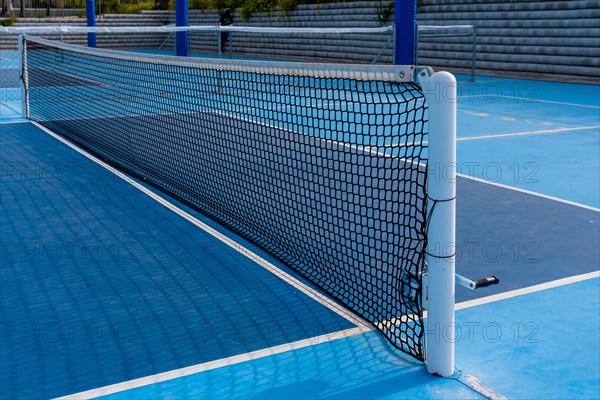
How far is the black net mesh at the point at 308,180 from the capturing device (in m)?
3.84

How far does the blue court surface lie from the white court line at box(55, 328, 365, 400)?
0.01 m

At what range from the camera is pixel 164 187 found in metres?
6.68

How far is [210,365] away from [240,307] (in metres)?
0.71

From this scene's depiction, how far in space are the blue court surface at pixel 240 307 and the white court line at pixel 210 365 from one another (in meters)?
0.01

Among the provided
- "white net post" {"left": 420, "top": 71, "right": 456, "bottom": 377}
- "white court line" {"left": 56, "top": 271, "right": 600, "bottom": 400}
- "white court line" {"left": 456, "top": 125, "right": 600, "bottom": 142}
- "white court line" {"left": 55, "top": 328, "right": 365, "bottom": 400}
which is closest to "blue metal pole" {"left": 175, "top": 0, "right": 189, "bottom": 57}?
"white court line" {"left": 456, "top": 125, "right": 600, "bottom": 142}

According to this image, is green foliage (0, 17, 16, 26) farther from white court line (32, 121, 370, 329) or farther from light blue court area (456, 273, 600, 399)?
light blue court area (456, 273, 600, 399)

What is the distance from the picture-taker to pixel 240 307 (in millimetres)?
4027

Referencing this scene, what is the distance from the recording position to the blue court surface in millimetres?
3176

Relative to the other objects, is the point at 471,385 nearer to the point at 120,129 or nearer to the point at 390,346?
the point at 390,346

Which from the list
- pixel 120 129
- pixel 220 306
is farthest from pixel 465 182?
pixel 120 129

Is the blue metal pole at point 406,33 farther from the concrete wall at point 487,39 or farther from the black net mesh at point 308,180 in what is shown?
the concrete wall at point 487,39

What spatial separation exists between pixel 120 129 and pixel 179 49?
19.5 feet

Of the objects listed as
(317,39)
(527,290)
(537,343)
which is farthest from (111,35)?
(537,343)

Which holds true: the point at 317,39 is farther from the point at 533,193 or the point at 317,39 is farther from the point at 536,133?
the point at 533,193
